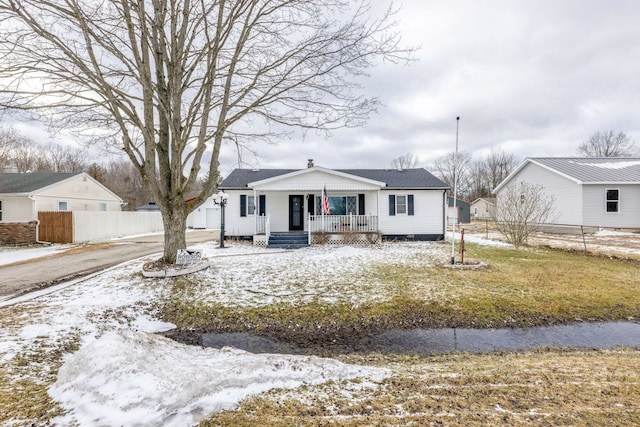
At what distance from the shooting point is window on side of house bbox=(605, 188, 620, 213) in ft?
61.9

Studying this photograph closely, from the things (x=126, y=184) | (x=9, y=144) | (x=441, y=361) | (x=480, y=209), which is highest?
(x=9, y=144)

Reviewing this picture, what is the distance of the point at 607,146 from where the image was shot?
48.9 metres

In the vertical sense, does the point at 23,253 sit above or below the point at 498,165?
below

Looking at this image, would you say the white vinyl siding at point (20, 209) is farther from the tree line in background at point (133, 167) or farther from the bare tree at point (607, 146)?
the bare tree at point (607, 146)

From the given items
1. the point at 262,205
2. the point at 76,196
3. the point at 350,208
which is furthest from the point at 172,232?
the point at 76,196

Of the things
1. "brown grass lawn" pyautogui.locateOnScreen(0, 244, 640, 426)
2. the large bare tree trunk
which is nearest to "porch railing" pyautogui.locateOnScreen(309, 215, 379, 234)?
"brown grass lawn" pyautogui.locateOnScreen(0, 244, 640, 426)

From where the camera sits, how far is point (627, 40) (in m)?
15.2

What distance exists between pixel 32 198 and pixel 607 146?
72.7 m

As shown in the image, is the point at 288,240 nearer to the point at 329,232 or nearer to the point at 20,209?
the point at 329,232

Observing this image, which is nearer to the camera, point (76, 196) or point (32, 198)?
point (32, 198)

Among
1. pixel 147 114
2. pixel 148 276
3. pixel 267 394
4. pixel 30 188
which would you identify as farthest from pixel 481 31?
pixel 30 188

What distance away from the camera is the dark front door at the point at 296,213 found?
17.2 m

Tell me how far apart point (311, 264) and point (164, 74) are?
737 centimetres

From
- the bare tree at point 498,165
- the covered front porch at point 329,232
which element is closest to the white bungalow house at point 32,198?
the covered front porch at point 329,232
